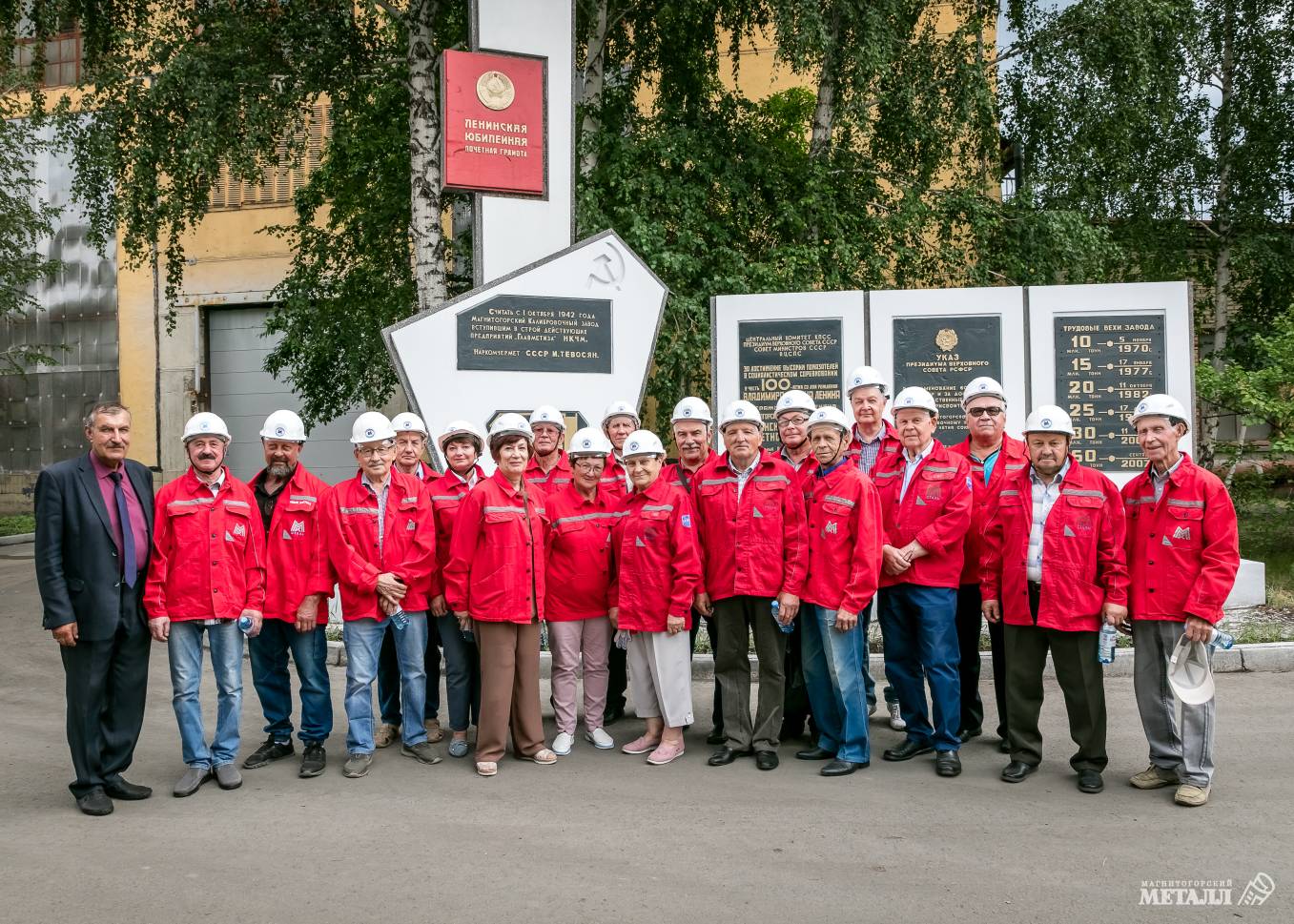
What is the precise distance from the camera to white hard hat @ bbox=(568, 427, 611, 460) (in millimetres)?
6395

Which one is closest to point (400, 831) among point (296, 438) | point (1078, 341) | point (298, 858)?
point (298, 858)

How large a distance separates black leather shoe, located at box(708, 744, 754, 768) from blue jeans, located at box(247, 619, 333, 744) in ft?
7.07

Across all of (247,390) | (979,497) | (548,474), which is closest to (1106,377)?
(979,497)

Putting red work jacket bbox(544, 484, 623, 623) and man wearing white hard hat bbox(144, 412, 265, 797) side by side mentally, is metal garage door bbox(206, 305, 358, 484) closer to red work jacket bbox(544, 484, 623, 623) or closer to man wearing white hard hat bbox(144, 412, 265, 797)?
red work jacket bbox(544, 484, 623, 623)

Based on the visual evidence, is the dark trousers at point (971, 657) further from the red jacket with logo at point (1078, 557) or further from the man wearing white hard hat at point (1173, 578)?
the man wearing white hard hat at point (1173, 578)

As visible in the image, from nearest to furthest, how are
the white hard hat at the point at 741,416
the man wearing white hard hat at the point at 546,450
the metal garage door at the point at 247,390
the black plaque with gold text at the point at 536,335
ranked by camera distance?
1. the white hard hat at the point at 741,416
2. the man wearing white hard hat at the point at 546,450
3. the black plaque with gold text at the point at 536,335
4. the metal garage door at the point at 247,390

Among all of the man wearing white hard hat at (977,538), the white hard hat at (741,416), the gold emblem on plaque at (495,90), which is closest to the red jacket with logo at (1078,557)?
the man wearing white hard hat at (977,538)

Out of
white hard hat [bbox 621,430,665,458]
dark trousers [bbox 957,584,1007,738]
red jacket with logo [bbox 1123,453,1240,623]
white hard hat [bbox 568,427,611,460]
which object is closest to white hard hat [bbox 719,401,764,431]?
white hard hat [bbox 621,430,665,458]

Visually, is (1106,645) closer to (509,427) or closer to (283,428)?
(509,427)

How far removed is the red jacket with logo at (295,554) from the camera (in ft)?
19.5

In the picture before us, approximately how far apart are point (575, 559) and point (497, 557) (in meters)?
0.59

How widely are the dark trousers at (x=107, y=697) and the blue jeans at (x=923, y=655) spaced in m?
3.97

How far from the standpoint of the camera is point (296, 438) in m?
6.18

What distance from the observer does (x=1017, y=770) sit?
564cm
